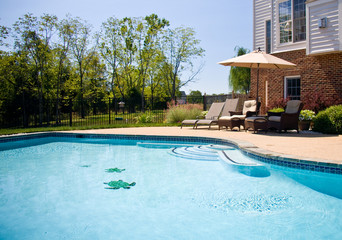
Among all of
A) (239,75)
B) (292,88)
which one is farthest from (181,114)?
(239,75)

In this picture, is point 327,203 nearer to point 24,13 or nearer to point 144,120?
point 144,120

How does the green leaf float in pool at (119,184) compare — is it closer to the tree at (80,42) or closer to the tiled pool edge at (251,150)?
the tiled pool edge at (251,150)

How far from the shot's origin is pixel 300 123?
29.7ft

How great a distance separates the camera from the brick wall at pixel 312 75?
10.3m

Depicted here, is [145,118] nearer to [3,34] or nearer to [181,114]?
[181,114]

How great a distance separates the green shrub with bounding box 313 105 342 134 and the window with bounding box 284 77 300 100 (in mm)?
3701

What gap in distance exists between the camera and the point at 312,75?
11.0 meters

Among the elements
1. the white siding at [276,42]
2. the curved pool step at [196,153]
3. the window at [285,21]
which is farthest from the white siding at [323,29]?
the curved pool step at [196,153]

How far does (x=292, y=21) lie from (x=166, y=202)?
1063 cm

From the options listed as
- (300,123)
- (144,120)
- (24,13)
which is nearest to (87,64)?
(24,13)

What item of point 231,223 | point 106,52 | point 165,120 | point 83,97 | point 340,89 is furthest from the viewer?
point 106,52

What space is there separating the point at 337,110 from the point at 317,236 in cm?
635

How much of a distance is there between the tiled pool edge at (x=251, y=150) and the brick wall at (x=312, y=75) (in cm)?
586

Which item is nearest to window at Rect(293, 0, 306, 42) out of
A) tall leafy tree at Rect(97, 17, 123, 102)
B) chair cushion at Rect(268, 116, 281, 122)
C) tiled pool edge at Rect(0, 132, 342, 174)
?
chair cushion at Rect(268, 116, 281, 122)
